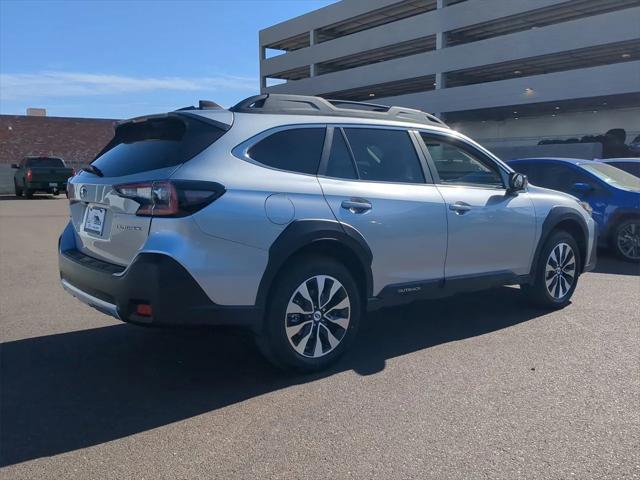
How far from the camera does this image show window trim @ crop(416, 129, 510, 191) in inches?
198

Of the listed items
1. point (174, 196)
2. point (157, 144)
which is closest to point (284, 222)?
point (174, 196)

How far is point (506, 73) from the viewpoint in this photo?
44.6 metres

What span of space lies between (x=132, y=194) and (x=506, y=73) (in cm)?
4533

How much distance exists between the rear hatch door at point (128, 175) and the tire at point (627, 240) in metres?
7.31

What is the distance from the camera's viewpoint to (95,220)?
4.09 meters

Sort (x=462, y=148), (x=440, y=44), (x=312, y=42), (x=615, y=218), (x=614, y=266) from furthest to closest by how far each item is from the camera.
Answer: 1. (x=312, y=42)
2. (x=440, y=44)
3. (x=615, y=218)
4. (x=614, y=266)
5. (x=462, y=148)

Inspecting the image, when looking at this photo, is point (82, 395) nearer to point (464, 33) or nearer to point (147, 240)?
point (147, 240)

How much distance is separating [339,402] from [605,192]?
7.05 meters

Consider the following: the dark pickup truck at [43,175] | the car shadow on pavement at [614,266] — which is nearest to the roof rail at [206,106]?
the car shadow on pavement at [614,266]

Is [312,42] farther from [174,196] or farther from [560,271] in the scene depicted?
[174,196]

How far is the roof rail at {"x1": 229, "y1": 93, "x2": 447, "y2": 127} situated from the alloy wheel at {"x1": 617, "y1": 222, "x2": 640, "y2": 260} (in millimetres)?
5215

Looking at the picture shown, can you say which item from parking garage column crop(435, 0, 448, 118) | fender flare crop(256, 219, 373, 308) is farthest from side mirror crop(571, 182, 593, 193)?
parking garage column crop(435, 0, 448, 118)

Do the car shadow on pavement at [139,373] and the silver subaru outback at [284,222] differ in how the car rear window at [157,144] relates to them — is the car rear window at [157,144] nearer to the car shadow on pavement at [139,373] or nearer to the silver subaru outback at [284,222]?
the silver subaru outback at [284,222]

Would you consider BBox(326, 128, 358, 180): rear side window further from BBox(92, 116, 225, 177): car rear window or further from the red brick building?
the red brick building
